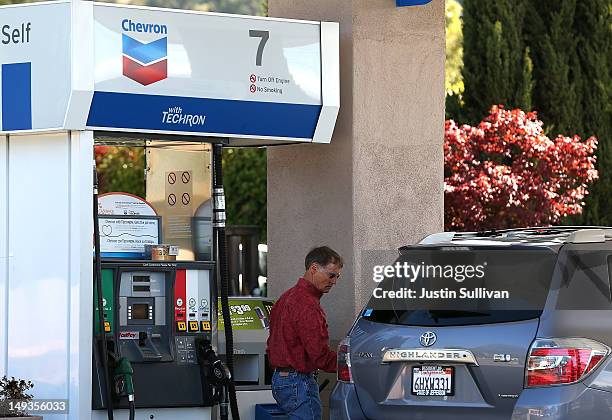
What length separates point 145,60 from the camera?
952cm

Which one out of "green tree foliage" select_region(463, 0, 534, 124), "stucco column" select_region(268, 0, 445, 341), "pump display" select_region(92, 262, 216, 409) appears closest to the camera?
"pump display" select_region(92, 262, 216, 409)

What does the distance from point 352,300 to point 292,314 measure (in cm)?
186

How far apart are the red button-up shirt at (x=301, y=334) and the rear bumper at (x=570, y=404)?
191 centimetres

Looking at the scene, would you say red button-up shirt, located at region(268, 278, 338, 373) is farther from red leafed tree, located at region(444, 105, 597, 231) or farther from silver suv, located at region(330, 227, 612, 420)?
red leafed tree, located at region(444, 105, 597, 231)

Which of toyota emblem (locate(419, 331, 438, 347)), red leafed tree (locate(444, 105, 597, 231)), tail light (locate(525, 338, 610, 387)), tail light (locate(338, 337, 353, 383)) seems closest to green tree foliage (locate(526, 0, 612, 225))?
red leafed tree (locate(444, 105, 597, 231))

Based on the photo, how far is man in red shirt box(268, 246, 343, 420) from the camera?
8789 mm

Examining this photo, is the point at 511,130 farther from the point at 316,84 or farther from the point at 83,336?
the point at 83,336

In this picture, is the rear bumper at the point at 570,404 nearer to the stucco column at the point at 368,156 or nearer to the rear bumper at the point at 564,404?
the rear bumper at the point at 564,404

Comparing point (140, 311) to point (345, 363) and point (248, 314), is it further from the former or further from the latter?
point (345, 363)

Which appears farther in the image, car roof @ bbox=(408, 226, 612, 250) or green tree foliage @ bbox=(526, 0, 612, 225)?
green tree foliage @ bbox=(526, 0, 612, 225)

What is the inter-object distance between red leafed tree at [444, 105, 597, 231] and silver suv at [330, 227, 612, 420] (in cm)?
977

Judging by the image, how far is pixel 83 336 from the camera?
30.6 feet

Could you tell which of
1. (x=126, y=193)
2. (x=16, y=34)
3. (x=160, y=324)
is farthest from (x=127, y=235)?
(x=16, y=34)

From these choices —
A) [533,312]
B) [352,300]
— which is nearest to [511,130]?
[352,300]
